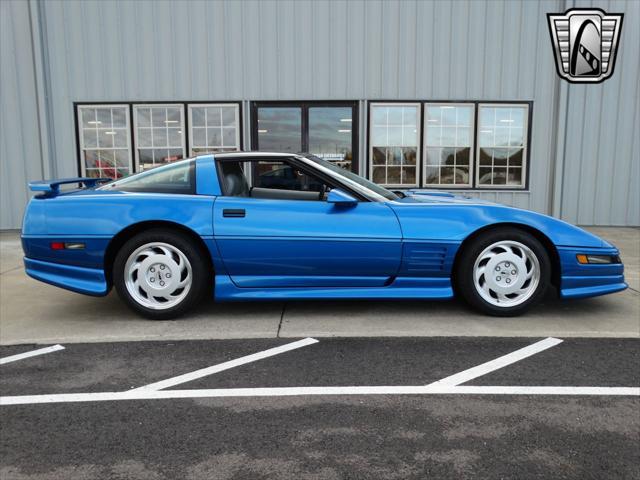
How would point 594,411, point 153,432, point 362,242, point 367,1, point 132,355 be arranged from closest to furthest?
point 153,432, point 594,411, point 132,355, point 362,242, point 367,1

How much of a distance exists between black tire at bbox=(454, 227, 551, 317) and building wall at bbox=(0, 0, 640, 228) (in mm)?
5463

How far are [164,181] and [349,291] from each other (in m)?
1.71

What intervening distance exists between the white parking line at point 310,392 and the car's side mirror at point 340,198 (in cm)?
157

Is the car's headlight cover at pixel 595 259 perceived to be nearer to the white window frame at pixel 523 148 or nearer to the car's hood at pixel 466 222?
the car's hood at pixel 466 222

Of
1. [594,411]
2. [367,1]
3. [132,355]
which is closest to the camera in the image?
[594,411]

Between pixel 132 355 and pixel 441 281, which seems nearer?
pixel 132 355

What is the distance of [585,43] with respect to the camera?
9211mm

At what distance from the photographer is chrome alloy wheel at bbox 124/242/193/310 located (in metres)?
4.15

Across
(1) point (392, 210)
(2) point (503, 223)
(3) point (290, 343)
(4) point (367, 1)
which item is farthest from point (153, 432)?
(4) point (367, 1)

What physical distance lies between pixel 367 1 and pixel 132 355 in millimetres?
7572

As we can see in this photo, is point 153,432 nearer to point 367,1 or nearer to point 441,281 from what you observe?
point 441,281

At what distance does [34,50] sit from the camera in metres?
9.16

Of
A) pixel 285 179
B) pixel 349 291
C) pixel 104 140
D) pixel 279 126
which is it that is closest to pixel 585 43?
pixel 279 126

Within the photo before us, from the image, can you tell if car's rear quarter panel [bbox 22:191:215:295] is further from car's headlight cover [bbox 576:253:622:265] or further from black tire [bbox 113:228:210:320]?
car's headlight cover [bbox 576:253:622:265]
